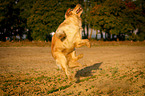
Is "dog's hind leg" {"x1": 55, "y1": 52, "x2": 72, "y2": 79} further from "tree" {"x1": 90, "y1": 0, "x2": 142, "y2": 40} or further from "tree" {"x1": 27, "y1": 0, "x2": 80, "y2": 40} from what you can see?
"tree" {"x1": 90, "y1": 0, "x2": 142, "y2": 40}

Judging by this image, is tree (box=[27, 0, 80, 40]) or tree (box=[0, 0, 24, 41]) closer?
tree (box=[27, 0, 80, 40])

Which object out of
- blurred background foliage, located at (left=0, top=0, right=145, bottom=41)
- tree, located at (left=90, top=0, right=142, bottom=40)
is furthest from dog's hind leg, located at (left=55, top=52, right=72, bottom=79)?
tree, located at (left=90, top=0, right=142, bottom=40)

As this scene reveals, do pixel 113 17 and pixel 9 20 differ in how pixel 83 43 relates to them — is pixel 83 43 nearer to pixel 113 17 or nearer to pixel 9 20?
pixel 113 17

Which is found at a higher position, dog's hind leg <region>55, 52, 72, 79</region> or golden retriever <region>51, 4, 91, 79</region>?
golden retriever <region>51, 4, 91, 79</region>

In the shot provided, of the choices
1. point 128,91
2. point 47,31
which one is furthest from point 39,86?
point 47,31

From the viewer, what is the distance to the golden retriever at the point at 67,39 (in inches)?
215

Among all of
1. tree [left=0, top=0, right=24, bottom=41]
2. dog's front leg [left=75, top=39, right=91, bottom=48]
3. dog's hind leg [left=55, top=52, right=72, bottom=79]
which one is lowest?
dog's hind leg [left=55, top=52, right=72, bottom=79]

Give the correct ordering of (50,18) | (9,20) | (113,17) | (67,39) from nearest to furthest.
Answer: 1. (67,39)
2. (50,18)
3. (113,17)
4. (9,20)

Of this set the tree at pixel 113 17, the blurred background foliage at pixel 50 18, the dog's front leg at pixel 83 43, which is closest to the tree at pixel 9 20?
the blurred background foliage at pixel 50 18

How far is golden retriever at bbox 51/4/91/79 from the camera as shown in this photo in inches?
215

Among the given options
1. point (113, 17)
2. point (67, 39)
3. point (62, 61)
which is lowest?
point (62, 61)

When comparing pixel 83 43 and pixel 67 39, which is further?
pixel 67 39

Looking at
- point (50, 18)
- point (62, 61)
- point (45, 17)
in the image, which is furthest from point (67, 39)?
point (45, 17)

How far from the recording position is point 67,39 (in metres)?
5.56
